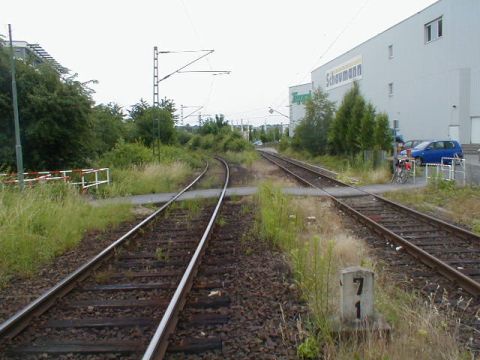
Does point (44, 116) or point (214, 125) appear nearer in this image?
point (44, 116)

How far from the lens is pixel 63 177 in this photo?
15133 millimetres

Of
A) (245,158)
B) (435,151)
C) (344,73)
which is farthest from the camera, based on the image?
(344,73)

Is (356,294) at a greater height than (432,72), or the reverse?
(432,72)

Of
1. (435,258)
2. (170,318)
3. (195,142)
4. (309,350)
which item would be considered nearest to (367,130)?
(435,258)

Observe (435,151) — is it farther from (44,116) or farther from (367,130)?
(44,116)

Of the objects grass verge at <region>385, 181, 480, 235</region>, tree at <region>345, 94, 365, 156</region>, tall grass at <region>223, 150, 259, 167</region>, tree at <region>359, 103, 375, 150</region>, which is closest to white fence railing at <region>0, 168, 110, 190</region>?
grass verge at <region>385, 181, 480, 235</region>

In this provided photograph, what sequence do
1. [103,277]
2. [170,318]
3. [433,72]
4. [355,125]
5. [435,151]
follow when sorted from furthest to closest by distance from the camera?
[433,72] < [355,125] < [435,151] < [103,277] < [170,318]

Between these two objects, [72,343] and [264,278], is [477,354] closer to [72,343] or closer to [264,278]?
[264,278]

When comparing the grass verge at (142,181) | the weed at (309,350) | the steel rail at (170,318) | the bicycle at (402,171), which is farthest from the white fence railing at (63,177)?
the bicycle at (402,171)

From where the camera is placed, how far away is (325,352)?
413 centimetres

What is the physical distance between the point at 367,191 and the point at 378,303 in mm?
12258

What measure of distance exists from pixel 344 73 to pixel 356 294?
54.8 meters

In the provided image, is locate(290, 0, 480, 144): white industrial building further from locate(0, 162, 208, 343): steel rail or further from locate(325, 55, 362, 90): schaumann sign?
locate(0, 162, 208, 343): steel rail

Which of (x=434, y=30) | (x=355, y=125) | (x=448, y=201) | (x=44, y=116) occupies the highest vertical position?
(x=434, y=30)
